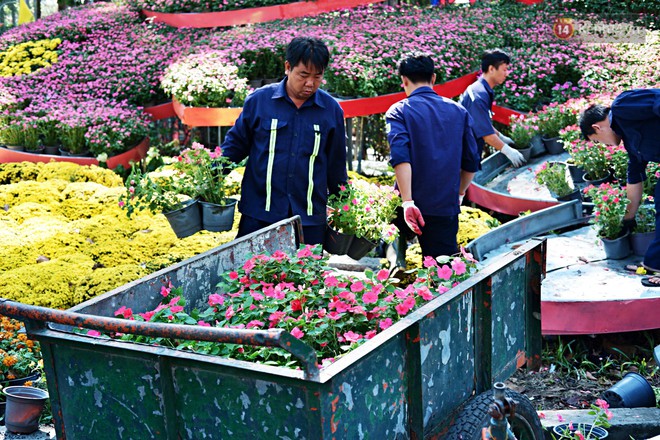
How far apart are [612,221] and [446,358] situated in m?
3.30

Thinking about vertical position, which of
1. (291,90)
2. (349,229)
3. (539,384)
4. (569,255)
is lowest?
(539,384)

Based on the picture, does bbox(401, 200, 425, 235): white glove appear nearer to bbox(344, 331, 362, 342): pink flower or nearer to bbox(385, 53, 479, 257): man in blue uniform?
bbox(385, 53, 479, 257): man in blue uniform

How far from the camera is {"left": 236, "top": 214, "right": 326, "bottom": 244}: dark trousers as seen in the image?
184 inches

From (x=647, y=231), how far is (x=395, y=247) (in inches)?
73.7

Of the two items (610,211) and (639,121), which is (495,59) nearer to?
(610,211)

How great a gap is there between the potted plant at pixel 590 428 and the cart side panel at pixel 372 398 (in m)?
1.30

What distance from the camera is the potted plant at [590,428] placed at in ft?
12.3

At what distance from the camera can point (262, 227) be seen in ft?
15.5

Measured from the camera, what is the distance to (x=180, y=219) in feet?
15.3

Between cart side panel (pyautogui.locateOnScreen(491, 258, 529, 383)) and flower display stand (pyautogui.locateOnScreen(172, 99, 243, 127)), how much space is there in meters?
6.98

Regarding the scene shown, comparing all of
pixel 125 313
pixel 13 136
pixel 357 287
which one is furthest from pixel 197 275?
pixel 13 136

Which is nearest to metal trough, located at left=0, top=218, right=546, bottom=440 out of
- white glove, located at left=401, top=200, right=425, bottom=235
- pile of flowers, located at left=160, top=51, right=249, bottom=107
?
white glove, located at left=401, top=200, right=425, bottom=235

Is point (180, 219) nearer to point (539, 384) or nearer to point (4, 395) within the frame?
point (4, 395)

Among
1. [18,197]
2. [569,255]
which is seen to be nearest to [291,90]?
[569,255]
